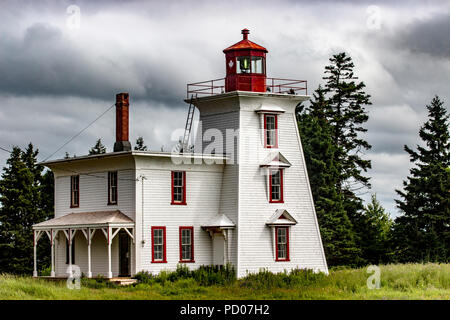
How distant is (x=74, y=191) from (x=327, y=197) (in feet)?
54.4

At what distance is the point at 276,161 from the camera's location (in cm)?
4412

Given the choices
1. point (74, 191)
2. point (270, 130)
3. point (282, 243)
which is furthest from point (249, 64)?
point (74, 191)

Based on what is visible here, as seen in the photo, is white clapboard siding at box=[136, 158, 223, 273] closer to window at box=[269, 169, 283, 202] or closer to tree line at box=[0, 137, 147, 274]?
window at box=[269, 169, 283, 202]

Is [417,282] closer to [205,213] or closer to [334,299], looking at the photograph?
[334,299]

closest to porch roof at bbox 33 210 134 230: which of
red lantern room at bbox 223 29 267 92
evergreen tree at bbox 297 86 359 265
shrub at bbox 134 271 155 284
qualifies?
shrub at bbox 134 271 155 284

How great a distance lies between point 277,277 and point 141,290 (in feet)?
22.7

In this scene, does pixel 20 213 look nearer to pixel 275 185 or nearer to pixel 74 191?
pixel 74 191

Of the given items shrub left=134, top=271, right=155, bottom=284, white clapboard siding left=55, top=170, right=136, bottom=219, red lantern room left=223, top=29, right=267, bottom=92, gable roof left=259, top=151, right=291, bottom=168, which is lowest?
shrub left=134, top=271, right=155, bottom=284

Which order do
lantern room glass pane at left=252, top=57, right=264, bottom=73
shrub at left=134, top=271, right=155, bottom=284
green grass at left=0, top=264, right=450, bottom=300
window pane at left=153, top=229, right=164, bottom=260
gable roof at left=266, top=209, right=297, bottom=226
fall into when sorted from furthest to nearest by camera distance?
1. lantern room glass pane at left=252, top=57, right=264, bottom=73
2. gable roof at left=266, top=209, right=297, bottom=226
3. window pane at left=153, top=229, right=164, bottom=260
4. shrub at left=134, top=271, right=155, bottom=284
5. green grass at left=0, top=264, right=450, bottom=300

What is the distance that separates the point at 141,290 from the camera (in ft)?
125

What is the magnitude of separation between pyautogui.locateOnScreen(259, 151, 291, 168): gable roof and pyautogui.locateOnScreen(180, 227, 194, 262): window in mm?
4776

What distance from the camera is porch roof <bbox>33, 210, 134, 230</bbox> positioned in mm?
40469
